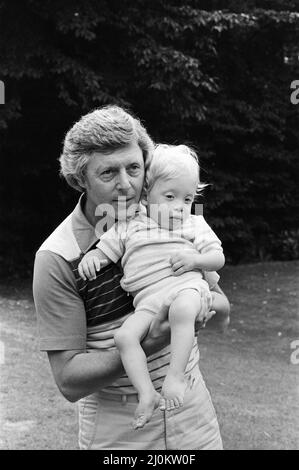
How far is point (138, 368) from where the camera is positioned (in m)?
2.04

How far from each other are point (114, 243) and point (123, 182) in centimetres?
21

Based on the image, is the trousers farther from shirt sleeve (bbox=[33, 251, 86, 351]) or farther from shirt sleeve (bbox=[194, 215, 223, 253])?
shirt sleeve (bbox=[194, 215, 223, 253])

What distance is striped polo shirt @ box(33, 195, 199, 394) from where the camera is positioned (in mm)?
2160

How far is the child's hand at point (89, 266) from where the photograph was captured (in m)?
2.12

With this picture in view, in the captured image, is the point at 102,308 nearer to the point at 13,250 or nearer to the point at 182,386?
the point at 182,386

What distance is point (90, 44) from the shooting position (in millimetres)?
11523

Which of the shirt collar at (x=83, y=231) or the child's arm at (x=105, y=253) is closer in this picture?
the child's arm at (x=105, y=253)

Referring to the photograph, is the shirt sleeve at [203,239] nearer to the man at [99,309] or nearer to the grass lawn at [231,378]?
the man at [99,309]

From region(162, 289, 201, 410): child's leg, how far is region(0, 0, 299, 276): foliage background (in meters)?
8.98

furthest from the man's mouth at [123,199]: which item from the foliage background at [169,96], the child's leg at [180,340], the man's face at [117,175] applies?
the foliage background at [169,96]

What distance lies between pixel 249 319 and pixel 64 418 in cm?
525

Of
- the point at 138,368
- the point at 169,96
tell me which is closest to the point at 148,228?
the point at 138,368

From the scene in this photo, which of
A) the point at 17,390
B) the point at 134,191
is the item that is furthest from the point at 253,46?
the point at 134,191

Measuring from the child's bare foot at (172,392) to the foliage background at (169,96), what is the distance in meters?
9.08
